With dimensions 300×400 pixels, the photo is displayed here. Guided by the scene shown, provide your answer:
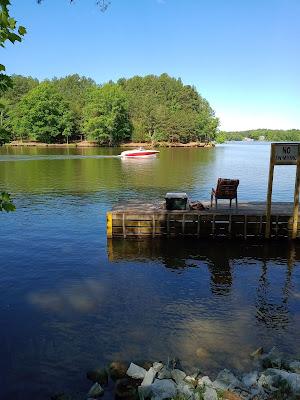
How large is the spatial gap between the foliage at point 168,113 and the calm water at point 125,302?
122 m

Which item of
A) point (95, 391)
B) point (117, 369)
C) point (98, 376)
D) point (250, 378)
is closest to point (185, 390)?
point (250, 378)

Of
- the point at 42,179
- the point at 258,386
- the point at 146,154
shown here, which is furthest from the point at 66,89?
the point at 258,386

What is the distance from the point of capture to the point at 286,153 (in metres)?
19.9

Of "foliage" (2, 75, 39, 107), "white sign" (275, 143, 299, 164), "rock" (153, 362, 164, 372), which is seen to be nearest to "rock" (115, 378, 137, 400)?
"rock" (153, 362, 164, 372)

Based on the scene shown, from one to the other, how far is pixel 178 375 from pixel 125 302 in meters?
4.94

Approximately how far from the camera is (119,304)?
13.8 metres

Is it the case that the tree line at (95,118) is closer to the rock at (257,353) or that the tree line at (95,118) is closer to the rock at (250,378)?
the rock at (257,353)

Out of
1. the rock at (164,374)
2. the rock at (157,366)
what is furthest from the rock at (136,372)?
the rock at (164,374)

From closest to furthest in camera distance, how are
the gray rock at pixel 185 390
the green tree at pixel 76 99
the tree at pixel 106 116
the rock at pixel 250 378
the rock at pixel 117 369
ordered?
the gray rock at pixel 185 390 → the rock at pixel 250 378 → the rock at pixel 117 369 → the tree at pixel 106 116 → the green tree at pixel 76 99

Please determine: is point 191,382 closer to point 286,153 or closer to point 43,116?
point 286,153

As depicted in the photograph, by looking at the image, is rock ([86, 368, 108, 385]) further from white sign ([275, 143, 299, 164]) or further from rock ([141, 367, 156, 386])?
white sign ([275, 143, 299, 164])

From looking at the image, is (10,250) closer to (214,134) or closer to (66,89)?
(214,134)

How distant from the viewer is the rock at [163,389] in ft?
27.9

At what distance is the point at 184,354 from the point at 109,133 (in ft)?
403
